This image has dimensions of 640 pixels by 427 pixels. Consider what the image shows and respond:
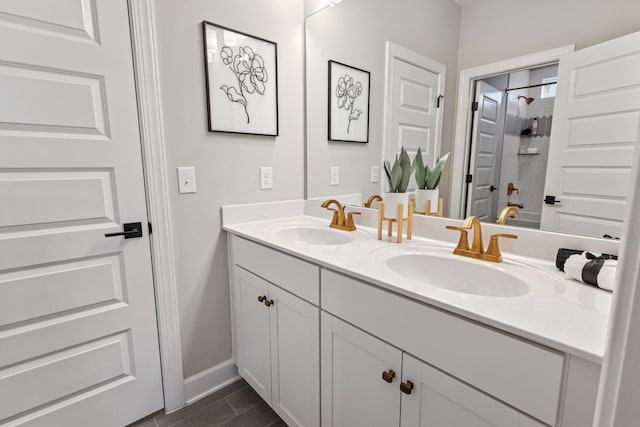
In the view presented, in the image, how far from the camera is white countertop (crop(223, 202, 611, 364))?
57 cm

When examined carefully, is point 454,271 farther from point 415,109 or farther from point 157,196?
point 157,196

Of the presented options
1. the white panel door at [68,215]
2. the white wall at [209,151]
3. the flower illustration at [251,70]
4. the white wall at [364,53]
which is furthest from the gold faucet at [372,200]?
the white panel door at [68,215]

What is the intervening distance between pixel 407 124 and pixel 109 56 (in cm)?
128

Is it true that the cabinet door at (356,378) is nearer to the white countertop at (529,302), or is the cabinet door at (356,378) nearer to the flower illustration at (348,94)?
the white countertop at (529,302)

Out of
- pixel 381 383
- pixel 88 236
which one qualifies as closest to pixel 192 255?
pixel 88 236

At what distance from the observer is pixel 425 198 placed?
1310 millimetres

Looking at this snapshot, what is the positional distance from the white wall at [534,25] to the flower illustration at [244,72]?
969mm

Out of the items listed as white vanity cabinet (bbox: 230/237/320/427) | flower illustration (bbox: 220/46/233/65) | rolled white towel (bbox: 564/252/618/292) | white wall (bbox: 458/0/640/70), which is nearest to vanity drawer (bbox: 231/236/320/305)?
white vanity cabinet (bbox: 230/237/320/427)

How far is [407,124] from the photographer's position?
1.40 meters

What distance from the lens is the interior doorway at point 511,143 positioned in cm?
100

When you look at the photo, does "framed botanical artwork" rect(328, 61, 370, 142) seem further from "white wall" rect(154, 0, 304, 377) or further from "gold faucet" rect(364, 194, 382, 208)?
"gold faucet" rect(364, 194, 382, 208)

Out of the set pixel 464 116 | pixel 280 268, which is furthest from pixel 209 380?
pixel 464 116

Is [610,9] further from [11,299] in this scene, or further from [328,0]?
[11,299]

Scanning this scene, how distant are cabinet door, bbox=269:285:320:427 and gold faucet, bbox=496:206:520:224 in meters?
0.75
